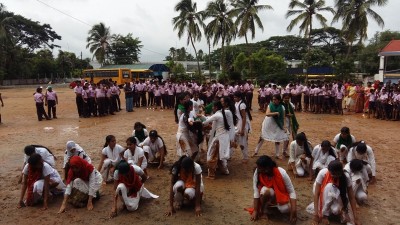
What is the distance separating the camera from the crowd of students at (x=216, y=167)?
475cm

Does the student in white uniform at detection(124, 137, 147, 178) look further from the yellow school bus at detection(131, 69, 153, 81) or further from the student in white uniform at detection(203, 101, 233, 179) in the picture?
the yellow school bus at detection(131, 69, 153, 81)

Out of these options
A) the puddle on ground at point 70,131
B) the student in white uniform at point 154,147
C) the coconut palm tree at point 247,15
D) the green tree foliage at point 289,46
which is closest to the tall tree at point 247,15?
the coconut palm tree at point 247,15

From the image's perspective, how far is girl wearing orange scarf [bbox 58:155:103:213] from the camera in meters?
5.44

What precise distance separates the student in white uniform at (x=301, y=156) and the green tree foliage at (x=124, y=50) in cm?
5442

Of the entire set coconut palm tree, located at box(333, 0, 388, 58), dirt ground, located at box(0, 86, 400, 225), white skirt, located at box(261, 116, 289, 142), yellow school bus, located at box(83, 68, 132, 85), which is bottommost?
dirt ground, located at box(0, 86, 400, 225)

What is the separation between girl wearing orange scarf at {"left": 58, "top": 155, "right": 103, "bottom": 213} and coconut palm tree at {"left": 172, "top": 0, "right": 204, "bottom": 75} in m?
31.5

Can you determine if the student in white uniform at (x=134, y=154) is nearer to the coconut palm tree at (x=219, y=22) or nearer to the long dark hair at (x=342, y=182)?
the long dark hair at (x=342, y=182)

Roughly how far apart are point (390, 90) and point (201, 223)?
12.4m

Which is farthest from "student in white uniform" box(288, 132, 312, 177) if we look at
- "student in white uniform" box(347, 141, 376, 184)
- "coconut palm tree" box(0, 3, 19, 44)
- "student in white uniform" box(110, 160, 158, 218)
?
"coconut palm tree" box(0, 3, 19, 44)

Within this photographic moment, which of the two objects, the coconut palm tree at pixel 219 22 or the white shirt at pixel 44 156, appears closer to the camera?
the white shirt at pixel 44 156

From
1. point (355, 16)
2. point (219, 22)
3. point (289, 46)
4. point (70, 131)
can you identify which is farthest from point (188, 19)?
point (289, 46)

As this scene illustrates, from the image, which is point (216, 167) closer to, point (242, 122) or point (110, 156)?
point (242, 122)

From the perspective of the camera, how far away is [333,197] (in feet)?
15.3

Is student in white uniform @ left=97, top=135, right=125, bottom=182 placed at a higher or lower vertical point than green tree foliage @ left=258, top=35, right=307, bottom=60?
lower
